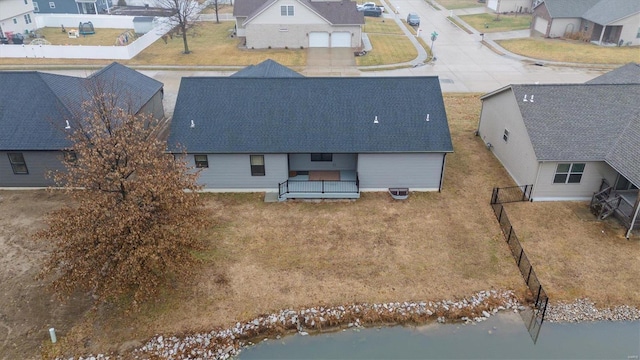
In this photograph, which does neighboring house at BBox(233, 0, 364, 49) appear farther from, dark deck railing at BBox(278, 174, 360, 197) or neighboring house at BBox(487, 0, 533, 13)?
neighboring house at BBox(487, 0, 533, 13)

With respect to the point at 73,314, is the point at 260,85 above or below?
above

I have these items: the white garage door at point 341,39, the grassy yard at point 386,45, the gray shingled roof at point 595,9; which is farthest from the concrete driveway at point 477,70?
the white garage door at point 341,39

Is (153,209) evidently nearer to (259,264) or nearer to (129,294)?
(129,294)

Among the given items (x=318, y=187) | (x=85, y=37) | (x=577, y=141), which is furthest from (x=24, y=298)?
(x=85, y=37)

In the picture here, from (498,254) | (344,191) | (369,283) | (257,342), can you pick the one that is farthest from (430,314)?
(344,191)

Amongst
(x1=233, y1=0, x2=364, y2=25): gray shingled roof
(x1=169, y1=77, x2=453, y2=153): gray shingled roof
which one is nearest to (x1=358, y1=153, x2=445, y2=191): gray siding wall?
(x1=169, y1=77, x2=453, y2=153): gray shingled roof

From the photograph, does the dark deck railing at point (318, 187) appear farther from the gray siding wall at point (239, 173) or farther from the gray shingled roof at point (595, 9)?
the gray shingled roof at point (595, 9)
